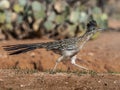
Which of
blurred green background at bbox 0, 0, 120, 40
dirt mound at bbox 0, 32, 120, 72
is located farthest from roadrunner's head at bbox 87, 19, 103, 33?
blurred green background at bbox 0, 0, 120, 40

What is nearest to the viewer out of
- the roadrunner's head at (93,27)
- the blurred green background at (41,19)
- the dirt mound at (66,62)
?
the roadrunner's head at (93,27)

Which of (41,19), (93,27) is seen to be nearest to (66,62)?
(93,27)

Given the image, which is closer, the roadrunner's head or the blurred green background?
the roadrunner's head

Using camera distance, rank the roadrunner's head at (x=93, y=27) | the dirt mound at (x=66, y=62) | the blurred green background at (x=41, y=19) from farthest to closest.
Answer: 1. the blurred green background at (x=41, y=19)
2. the dirt mound at (x=66, y=62)
3. the roadrunner's head at (x=93, y=27)

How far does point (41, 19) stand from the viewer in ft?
52.0

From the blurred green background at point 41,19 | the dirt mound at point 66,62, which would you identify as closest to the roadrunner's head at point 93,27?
the dirt mound at point 66,62

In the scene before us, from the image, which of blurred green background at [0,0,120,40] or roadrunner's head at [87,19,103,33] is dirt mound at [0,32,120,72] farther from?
roadrunner's head at [87,19,103,33]

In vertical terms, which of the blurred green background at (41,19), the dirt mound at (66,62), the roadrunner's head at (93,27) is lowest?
the dirt mound at (66,62)

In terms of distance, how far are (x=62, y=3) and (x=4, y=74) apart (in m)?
8.30

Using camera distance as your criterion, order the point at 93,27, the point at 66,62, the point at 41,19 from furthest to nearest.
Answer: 1. the point at 41,19
2. the point at 66,62
3. the point at 93,27

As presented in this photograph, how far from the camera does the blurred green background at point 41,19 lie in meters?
15.7

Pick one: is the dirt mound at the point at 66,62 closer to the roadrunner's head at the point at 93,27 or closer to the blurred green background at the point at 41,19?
the blurred green background at the point at 41,19

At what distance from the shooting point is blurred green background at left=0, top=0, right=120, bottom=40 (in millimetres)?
15675

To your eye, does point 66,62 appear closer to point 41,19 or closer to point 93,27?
point 93,27
